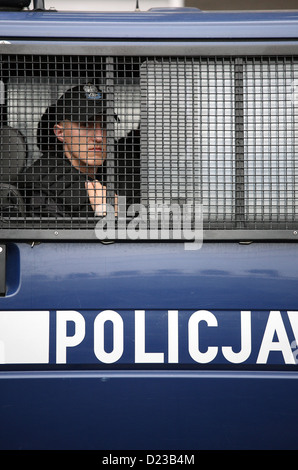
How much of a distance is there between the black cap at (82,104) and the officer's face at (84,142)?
0.11ft

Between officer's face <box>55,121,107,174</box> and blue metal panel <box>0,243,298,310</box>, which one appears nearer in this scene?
blue metal panel <box>0,243,298,310</box>

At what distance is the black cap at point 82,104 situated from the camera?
7.68 ft

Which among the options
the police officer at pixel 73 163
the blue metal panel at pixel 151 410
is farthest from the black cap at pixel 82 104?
the blue metal panel at pixel 151 410

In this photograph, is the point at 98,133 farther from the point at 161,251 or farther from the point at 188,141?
the point at 161,251

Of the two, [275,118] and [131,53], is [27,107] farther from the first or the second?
[275,118]

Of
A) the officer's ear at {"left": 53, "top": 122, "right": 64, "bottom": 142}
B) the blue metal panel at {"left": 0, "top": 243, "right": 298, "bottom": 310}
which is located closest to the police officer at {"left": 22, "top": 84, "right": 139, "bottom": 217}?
the officer's ear at {"left": 53, "top": 122, "right": 64, "bottom": 142}

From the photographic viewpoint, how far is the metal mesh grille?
2.34m

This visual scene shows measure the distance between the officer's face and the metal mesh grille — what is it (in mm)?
25

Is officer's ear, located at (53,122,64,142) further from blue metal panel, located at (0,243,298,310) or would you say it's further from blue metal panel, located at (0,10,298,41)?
blue metal panel, located at (0,243,298,310)

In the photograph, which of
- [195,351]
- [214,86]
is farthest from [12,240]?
[214,86]

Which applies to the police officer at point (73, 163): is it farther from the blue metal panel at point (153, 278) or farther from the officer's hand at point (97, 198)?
the blue metal panel at point (153, 278)

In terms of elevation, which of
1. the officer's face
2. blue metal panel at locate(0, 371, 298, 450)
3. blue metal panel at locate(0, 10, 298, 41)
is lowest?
blue metal panel at locate(0, 371, 298, 450)

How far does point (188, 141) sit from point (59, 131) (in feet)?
1.80

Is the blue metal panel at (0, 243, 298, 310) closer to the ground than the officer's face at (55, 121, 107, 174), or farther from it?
closer to the ground
